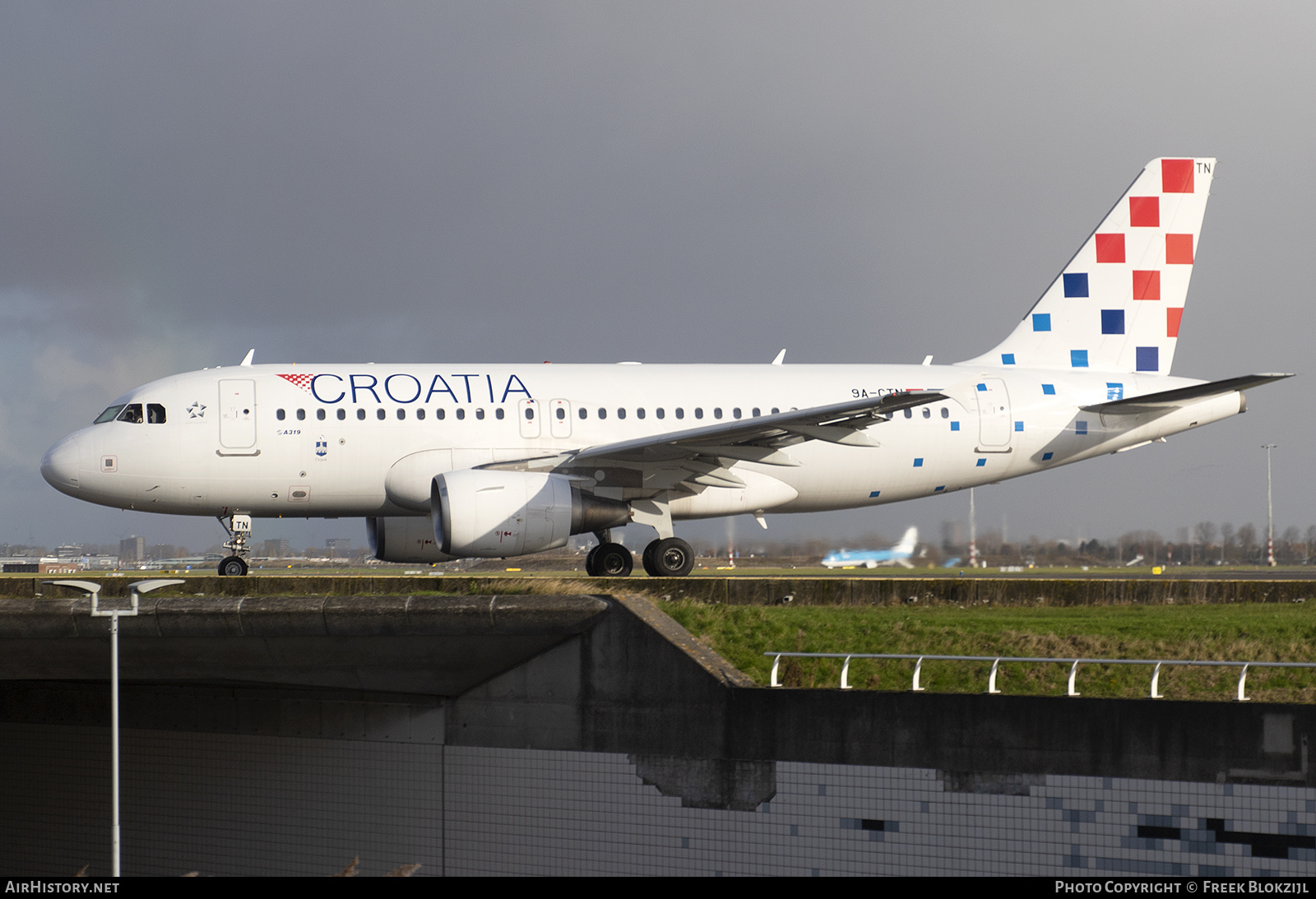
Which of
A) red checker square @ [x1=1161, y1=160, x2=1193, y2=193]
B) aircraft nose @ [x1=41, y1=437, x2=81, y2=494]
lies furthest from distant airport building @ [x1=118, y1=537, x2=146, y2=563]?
red checker square @ [x1=1161, y1=160, x2=1193, y2=193]

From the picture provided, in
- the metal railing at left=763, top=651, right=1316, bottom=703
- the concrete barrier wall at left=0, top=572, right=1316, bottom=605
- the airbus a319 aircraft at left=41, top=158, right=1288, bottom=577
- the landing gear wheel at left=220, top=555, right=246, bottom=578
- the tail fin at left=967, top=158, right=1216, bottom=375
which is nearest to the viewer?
the metal railing at left=763, top=651, right=1316, bottom=703

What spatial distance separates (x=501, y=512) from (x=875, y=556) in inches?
433

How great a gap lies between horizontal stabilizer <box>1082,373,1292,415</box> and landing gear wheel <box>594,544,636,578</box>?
8962 millimetres

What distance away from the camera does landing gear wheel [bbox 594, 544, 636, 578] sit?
21.0 metres

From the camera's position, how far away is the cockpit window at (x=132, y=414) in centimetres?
2082

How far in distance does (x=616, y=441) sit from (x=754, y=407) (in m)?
2.51

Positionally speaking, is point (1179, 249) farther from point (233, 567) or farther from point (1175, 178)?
→ point (233, 567)

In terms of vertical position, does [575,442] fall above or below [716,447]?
above

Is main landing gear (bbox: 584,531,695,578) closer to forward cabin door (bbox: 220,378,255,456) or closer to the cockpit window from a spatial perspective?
forward cabin door (bbox: 220,378,255,456)

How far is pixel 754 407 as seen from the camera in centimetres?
2192

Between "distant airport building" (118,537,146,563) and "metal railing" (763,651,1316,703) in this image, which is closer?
"metal railing" (763,651,1316,703)

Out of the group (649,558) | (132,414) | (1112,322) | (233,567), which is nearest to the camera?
(233,567)

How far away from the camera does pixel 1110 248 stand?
24516 mm

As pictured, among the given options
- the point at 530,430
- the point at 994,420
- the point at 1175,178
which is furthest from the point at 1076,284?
the point at 530,430
